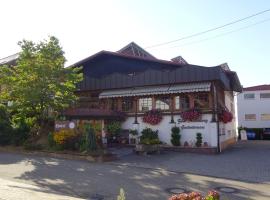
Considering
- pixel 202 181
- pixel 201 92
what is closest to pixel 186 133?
pixel 201 92

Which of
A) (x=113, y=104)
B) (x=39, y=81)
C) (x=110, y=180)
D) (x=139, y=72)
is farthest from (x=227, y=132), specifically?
(x=110, y=180)

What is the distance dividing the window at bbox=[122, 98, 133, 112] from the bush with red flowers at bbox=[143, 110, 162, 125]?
1741 millimetres

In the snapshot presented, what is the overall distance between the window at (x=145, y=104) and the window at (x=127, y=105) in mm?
754

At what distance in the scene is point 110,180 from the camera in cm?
1342

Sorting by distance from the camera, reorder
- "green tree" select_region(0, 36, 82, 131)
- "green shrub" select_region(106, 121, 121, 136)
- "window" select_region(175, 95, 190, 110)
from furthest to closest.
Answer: "green shrub" select_region(106, 121, 121, 136), "window" select_region(175, 95, 190, 110), "green tree" select_region(0, 36, 82, 131)

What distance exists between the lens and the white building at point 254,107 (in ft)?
140

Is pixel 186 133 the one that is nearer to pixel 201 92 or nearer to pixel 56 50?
pixel 201 92

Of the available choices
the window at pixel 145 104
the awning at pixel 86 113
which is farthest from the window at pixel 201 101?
the awning at pixel 86 113

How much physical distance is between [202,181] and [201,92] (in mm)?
10203

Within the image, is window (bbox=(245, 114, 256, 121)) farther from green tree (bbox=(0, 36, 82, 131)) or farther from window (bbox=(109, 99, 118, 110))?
green tree (bbox=(0, 36, 82, 131))

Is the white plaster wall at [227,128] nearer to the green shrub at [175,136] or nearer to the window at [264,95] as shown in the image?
the green shrub at [175,136]

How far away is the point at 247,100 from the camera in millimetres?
43875

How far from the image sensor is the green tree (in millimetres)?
21703

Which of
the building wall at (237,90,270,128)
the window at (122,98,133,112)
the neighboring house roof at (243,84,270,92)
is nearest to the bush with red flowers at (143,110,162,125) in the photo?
the window at (122,98,133,112)
